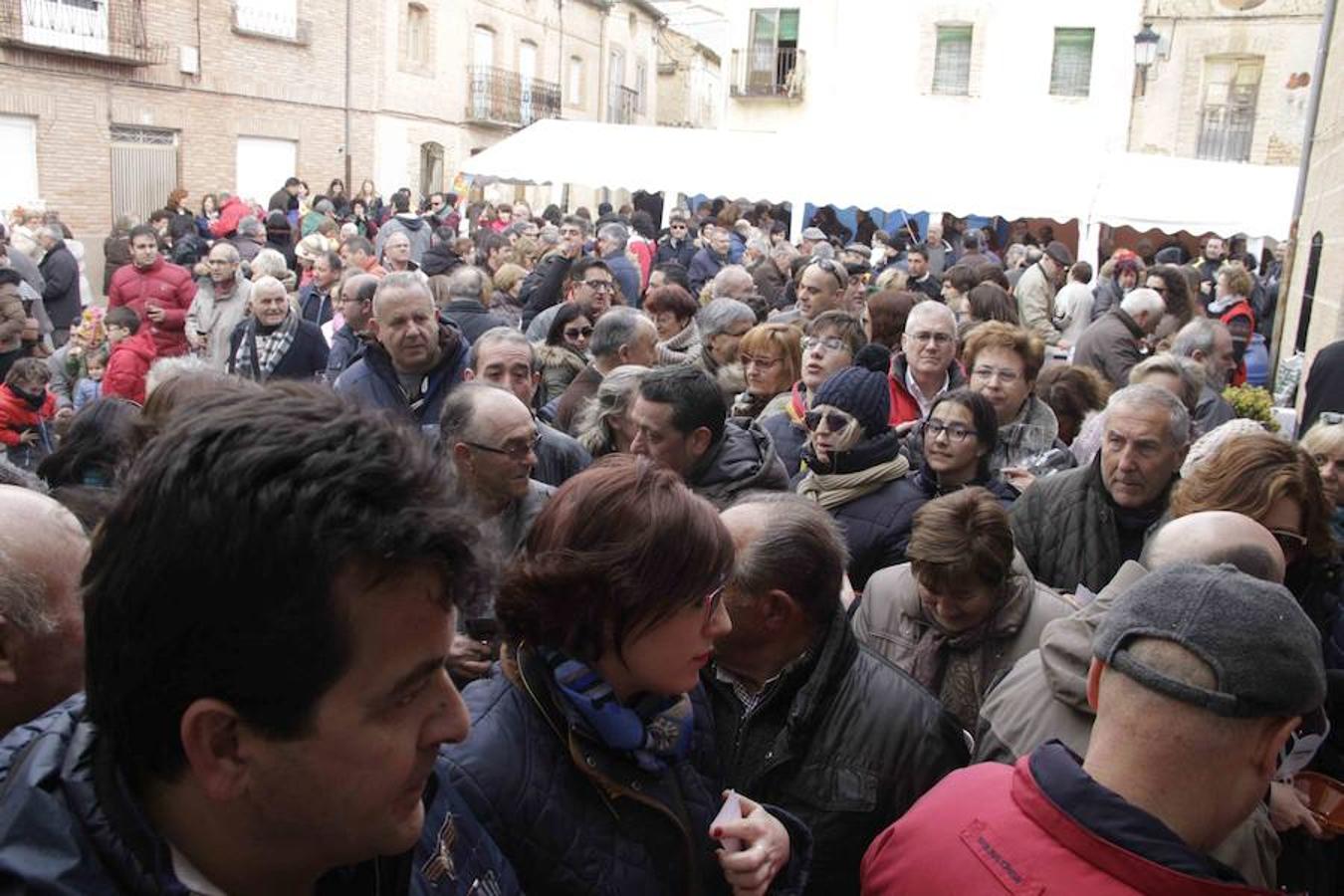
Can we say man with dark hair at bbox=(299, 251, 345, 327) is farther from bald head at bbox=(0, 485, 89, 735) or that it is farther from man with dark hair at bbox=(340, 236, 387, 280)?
bald head at bbox=(0, 485, 89, 735)

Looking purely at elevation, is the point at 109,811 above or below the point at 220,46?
below

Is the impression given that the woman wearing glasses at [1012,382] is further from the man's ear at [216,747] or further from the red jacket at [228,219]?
the red jacket at [228,219]

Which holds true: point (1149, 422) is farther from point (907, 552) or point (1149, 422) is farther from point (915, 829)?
point (915, 829)

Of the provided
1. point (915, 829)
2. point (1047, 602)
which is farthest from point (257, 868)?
point (1047, 602)

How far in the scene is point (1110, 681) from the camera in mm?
1651

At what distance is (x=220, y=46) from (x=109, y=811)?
24425 millimetres

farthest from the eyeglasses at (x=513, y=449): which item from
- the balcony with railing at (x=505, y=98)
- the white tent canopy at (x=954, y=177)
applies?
the balcony with railing at (x=505, y=98)

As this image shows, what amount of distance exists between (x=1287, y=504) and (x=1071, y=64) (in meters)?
25.8

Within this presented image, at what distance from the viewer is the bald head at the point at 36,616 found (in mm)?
1708

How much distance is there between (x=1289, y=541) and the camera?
3115 millimetres

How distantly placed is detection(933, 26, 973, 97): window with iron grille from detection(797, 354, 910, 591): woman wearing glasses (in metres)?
24.9

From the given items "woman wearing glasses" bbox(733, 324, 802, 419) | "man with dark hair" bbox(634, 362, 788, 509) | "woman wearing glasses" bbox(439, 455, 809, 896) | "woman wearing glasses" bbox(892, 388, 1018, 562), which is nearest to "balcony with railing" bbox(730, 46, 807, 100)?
"woman wearing glasses" bbox(733, 324, 802, 419)

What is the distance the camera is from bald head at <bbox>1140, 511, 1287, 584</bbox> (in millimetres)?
2482

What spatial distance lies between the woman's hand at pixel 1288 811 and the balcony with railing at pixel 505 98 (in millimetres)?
30300
